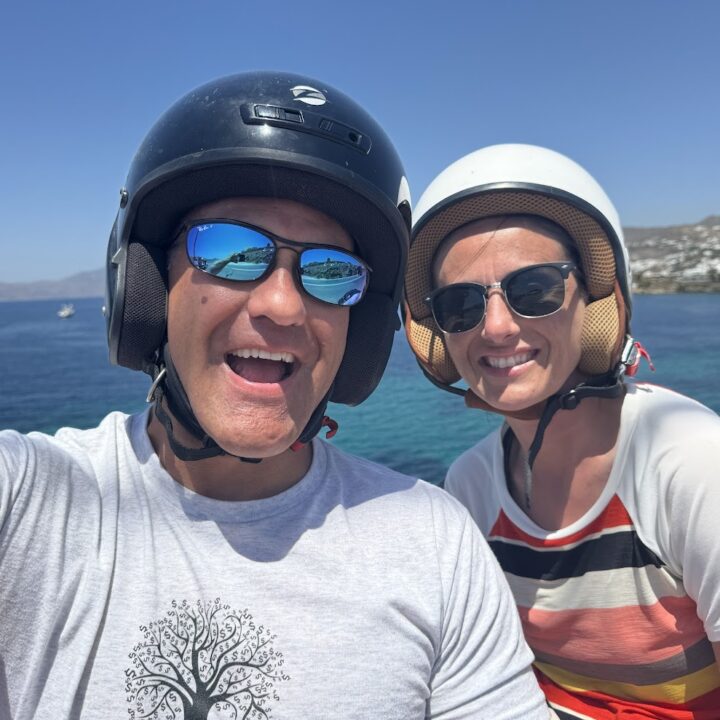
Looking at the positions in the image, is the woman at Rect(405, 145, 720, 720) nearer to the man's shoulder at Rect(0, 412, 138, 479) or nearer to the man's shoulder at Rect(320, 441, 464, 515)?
the man's shoulder at Rect(320, 441, 464, 515)

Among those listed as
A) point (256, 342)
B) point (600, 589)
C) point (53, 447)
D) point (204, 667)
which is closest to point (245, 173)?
point (256, 342)

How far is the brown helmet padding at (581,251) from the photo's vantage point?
2568 millimetres

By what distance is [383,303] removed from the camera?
2307mm

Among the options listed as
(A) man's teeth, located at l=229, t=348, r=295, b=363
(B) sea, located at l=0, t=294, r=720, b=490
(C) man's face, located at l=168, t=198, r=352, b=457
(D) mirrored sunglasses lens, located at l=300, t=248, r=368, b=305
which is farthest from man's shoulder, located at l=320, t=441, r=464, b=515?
(B) sea, located at l=0, t=294, r=720, b=490

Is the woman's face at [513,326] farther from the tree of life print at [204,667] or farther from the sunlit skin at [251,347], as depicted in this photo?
the tree of life print at [204,667]

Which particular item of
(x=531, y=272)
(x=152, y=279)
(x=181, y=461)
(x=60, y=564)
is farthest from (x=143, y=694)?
(x=531, y=272)

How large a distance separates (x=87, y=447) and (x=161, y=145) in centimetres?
96

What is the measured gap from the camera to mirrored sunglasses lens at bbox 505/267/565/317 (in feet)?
8.23

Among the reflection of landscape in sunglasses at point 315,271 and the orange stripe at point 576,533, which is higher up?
the reflection of landscape in sunglasses at point 315,271

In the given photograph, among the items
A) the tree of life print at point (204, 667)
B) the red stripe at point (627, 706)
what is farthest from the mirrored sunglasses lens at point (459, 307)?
the red stripe at point (627, 706)

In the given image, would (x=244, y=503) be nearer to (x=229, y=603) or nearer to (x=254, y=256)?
(x=229, y=603)

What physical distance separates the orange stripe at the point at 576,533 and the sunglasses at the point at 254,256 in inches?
55.7

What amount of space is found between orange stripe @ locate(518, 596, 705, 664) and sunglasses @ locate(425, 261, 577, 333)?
122 centimetres

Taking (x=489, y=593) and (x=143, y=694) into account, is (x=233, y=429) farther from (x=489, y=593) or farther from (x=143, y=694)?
(x=489, y=593)
